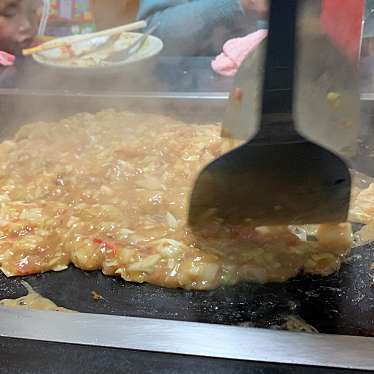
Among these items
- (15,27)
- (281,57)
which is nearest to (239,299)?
(281,57)

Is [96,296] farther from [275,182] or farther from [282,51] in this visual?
[282,51]

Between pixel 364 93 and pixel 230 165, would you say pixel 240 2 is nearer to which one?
pixel 364 93

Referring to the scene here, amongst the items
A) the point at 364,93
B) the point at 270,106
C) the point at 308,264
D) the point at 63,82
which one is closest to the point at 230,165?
the point at 270,106

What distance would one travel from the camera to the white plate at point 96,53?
9.36 feet

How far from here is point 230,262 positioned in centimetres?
162

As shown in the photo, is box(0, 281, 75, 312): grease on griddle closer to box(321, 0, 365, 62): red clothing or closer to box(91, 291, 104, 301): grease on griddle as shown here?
box(91, 291, 104, 301): grease on griddle

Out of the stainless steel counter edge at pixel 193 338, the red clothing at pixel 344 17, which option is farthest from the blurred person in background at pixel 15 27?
the stainless steel counter edge at pixel 193 338

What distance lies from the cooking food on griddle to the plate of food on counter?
65 centimetres

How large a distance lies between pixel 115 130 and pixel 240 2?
7.28 feet

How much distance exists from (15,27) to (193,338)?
9.12 ft

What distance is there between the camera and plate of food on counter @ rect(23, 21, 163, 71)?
9.45 feet

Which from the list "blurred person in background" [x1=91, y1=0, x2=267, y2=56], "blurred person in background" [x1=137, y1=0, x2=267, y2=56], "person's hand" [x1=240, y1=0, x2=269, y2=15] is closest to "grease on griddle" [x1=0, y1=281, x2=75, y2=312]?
"blurred person in background" [x1=91, y1=0, x2=267, y2=56]

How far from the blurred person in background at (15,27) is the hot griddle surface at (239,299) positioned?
220cm

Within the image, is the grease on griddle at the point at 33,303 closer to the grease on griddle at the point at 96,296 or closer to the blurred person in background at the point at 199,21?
the grease on griddle at the point at 96,296
